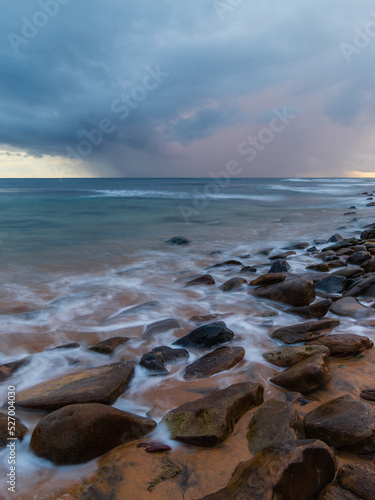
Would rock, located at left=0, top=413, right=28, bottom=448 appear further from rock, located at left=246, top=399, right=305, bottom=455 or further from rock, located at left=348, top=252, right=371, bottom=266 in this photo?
rock, located at left=348, top=252, right=371, bottom=266

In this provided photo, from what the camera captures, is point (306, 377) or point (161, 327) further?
point (161, 327)

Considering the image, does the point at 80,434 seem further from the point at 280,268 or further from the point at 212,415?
the point at 280,268

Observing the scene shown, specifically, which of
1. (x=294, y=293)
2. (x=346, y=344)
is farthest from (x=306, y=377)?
(x=294, y=293)

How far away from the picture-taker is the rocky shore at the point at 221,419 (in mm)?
1554

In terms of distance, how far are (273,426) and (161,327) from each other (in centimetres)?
221

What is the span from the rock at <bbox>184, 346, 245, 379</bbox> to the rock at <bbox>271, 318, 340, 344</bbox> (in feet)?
1.87

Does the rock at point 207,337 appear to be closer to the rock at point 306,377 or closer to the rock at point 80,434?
the rock at point 306,377

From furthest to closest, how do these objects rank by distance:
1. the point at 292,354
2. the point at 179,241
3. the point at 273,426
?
the point at 179,241 < the point at 292,354 < the point at 273,426

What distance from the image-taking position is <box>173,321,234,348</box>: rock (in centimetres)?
341

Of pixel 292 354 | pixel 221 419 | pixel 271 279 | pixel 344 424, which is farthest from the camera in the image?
pixel 271 279

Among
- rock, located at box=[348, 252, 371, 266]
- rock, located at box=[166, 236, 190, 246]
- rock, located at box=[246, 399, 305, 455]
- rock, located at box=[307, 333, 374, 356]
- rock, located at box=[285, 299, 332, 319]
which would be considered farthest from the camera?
rock, located at box=[166, 236, 190, 246]

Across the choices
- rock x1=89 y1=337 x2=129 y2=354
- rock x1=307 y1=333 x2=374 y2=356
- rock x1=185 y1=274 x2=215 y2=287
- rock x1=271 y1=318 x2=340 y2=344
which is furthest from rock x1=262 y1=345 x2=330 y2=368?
rock x1=185 y1=274 x2=215 y2=287

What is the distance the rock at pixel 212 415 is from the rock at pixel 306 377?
28 cm

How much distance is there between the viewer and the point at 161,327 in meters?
3.97
